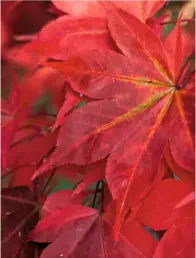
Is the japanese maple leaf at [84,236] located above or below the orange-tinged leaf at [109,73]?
below

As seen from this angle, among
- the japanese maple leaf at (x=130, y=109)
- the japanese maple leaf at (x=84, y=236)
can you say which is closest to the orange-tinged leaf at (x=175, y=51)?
the japanese maple leaf at (x=130, y=109)

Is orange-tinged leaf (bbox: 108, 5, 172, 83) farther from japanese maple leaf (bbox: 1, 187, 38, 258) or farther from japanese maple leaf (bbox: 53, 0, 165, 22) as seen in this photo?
japanese maple leaf (bbox: 1, 187, 38, 258)

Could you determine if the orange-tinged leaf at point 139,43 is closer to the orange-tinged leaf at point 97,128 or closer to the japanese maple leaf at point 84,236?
the orange-tinged leaf at point 97,128

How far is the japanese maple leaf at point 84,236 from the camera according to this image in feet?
0.85

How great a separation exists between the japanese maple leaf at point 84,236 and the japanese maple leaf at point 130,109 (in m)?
0.02

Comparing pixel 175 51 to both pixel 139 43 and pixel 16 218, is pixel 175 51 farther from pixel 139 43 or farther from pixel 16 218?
pixel 16 218

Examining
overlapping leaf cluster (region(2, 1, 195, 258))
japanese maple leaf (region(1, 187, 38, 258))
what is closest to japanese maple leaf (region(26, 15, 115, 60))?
overlapping leaf cluster (region(2, 1, 195, 258))

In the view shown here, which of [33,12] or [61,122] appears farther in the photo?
[33,12]

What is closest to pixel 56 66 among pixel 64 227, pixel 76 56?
pixel 76 56

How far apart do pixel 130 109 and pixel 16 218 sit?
134mm

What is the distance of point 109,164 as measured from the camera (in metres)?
0.24

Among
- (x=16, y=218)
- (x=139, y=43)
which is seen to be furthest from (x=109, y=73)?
(x=16, y=218)

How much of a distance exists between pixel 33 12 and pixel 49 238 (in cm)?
26

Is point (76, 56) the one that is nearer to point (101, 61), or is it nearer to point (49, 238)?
point (101, 61)
